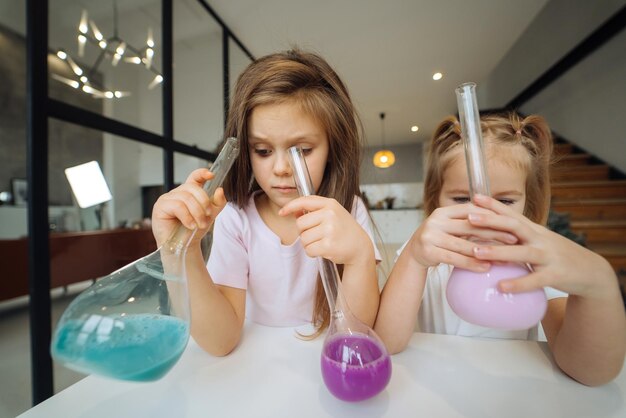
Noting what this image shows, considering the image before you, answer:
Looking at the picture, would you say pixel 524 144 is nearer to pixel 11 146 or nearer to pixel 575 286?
pixel 575 286

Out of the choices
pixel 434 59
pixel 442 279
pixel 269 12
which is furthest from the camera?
pixel 434 59

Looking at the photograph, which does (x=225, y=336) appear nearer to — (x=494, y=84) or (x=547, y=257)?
(x=547, y=257)

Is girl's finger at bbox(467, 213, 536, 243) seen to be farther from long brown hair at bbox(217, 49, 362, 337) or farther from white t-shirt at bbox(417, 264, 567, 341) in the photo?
white t-shirt at bbox(417, 264, 567, 341)

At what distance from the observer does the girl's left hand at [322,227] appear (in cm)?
38

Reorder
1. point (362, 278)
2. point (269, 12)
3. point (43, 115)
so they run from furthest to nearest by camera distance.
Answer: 1. point (269, 12)
2. point (43, 115)
3. point (362, 278)

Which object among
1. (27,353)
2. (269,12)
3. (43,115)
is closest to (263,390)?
(43,115)

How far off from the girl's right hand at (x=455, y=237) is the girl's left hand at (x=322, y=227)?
4.0 inches

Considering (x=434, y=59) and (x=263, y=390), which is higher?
(x=434, y=59)

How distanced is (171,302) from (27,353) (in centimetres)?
175

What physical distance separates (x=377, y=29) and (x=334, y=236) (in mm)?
2800

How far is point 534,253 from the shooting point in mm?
292

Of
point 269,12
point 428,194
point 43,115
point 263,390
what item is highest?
point 269,12

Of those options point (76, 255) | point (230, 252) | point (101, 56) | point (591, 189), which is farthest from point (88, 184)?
point (591, 189)

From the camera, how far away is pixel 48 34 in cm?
106
